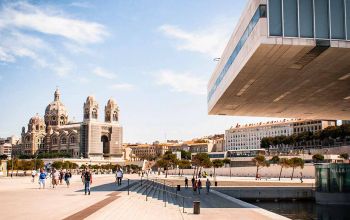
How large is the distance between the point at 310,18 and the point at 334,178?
2046 centimetres

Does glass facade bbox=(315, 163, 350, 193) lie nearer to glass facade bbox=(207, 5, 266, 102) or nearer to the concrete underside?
the concrete underside

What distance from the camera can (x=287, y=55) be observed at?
3044cm

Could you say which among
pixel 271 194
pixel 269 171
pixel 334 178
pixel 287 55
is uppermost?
pixel 287 55

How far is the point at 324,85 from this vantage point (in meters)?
41.6

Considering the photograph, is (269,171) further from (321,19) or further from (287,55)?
(321,19)

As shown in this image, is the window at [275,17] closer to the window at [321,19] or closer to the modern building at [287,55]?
the modern building at [287,55]

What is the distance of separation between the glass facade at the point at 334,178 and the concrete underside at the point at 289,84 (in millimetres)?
7743

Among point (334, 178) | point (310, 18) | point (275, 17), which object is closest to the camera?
point (275, 17)

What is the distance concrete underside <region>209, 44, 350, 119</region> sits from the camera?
30641 millimetres

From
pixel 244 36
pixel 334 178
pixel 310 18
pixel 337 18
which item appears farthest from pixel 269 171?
pixel 310 18

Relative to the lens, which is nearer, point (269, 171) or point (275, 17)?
point (275, 17)

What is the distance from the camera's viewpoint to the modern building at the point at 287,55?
28234mm

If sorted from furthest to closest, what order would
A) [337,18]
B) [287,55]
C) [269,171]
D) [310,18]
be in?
1. [269,171]
2. [287,55]
3. [337,18]
4. [310,18]

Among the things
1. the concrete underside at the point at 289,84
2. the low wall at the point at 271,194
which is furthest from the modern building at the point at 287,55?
the low wall at the point at 271,194
